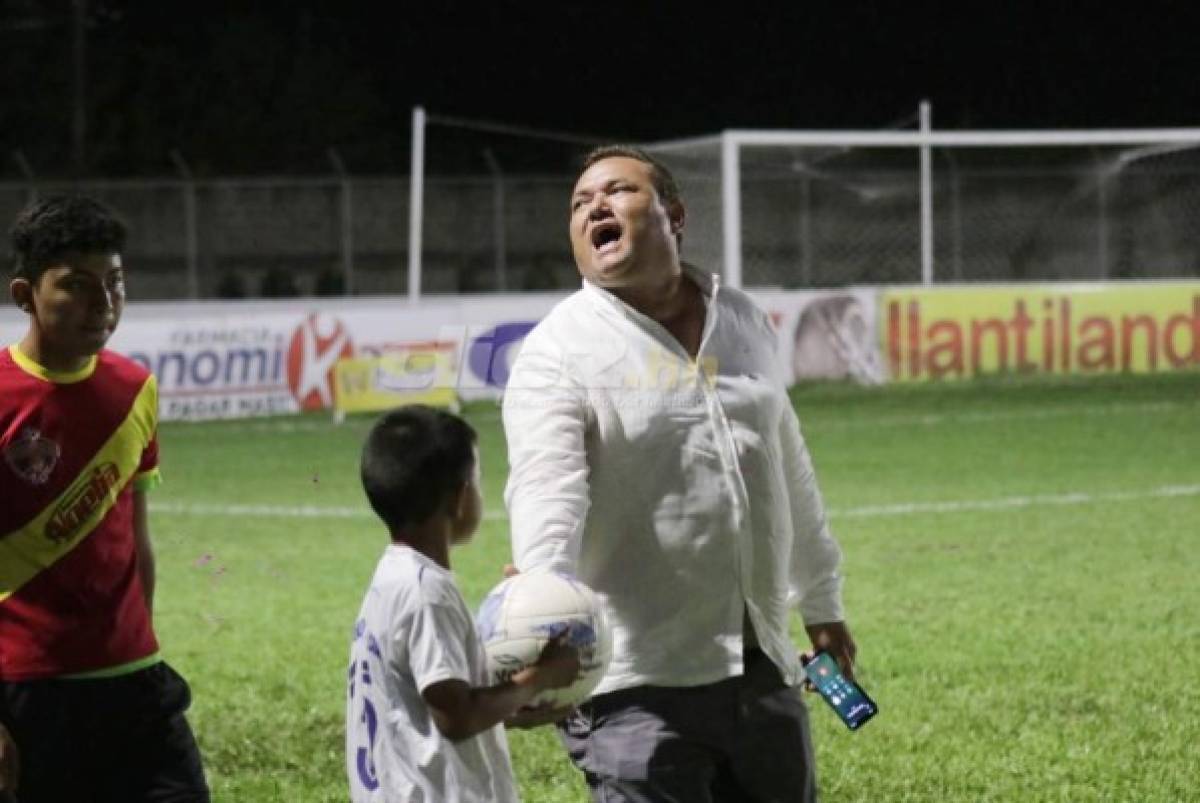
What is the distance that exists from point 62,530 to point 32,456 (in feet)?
0.55

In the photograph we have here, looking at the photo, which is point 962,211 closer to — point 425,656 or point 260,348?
point 260,348

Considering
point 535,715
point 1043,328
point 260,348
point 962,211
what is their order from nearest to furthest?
point 535,715 → point 260,348 → point 1043,328 → point 962,211

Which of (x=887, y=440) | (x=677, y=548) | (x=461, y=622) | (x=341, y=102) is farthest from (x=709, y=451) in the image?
(x=341, y=102)

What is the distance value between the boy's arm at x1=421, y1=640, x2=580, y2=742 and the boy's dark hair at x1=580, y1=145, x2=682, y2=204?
3.26 feet

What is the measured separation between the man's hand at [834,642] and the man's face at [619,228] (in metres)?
0.81

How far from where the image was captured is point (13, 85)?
40781 mm

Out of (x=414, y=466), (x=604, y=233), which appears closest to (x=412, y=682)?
(x=414, y=466)

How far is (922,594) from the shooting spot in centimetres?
1058

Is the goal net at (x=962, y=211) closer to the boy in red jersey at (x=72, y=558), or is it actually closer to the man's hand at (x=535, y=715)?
the boy in red jersey at (x=72, y=558)

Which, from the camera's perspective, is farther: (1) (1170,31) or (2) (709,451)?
(1) (1170,31)

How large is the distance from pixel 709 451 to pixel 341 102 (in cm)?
4165

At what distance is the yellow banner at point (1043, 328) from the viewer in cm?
2109

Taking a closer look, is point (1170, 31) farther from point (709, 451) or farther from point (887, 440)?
point (709, 451)

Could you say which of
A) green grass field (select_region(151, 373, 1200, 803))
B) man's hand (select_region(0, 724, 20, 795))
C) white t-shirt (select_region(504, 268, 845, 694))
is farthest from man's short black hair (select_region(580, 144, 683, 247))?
green grass field (select_region(151, 373, 1200, 803))
